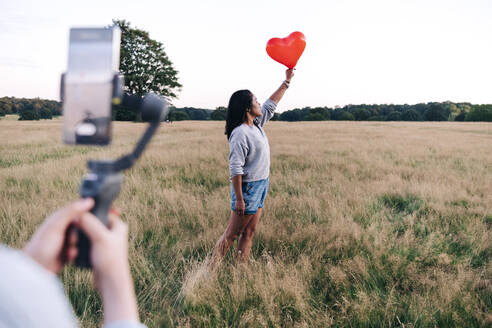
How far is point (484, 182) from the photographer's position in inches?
268

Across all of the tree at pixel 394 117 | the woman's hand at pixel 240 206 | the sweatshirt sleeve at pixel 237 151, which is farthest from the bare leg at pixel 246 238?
the tree at pixel 394 117

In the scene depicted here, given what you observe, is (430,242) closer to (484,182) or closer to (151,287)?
(151,287)

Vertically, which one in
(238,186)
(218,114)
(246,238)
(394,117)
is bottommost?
(246,238)

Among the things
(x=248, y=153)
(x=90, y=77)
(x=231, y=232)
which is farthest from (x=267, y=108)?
(x=90, y=77)

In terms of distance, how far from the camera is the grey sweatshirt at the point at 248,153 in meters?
2.78

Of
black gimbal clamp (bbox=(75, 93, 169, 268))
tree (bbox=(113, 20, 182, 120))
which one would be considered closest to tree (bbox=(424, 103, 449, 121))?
tree (bbox=(113, 20, 182, 120))

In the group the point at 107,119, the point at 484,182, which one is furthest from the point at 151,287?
the point at 484,182

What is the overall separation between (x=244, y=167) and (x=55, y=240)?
2.36 meters

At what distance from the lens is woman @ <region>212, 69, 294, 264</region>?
9.19 feet

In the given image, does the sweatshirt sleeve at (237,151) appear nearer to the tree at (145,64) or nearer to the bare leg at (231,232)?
the bare leg at (231,232)

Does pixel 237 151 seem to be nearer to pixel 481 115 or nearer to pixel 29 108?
pixel 29 108

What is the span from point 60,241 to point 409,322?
2.64 meters

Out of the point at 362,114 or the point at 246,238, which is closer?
the point at 246,238

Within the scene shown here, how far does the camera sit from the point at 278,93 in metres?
3.36
